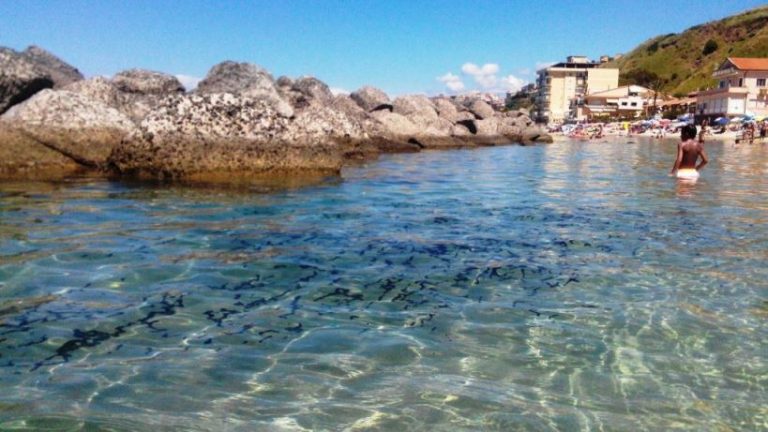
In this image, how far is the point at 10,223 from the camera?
7.57 metres

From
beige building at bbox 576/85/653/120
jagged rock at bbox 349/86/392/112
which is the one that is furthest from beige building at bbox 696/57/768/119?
jagged rock at bbox 349/86/392/112

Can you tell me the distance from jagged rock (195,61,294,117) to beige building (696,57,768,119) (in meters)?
72.7

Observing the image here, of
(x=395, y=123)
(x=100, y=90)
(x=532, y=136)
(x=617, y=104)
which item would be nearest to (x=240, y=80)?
(x=100, y=90)

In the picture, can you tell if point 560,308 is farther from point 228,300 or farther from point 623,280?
point 228,300

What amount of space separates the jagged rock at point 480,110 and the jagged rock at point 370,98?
43.3ft

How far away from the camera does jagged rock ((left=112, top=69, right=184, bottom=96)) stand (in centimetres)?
1925

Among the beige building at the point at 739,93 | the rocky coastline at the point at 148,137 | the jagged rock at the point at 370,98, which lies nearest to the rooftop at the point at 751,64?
the beige building at the point at 739,93

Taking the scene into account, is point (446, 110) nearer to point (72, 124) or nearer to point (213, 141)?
point (213, 141)

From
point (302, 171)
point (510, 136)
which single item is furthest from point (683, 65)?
point (302, 171)

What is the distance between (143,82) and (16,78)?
5.55 meters

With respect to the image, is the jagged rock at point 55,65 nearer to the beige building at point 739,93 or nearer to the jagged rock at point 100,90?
the jagged rock at point 100,90

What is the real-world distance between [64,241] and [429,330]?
15.3 ft

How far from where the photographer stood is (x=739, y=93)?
75.5 metres

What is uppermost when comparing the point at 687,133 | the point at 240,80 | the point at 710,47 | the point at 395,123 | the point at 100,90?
the point at 710,47
